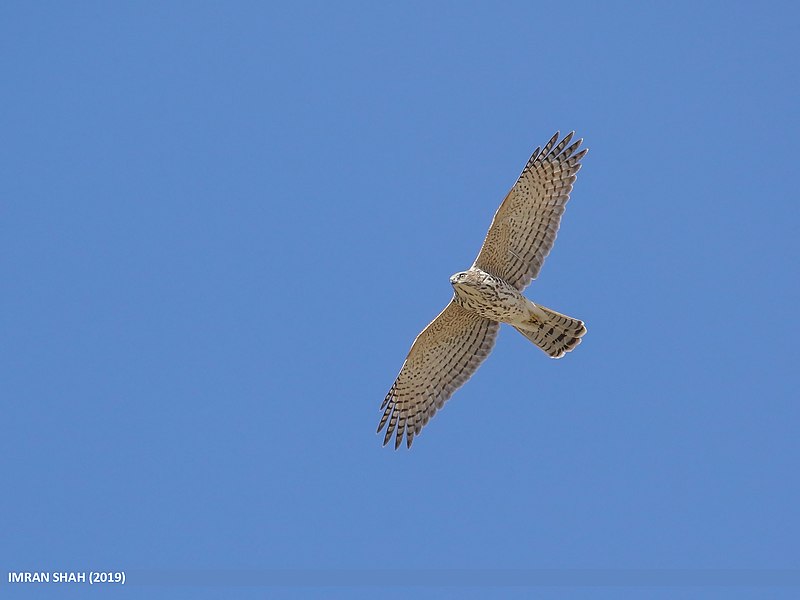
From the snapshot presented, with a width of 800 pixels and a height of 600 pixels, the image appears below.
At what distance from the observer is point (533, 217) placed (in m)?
17.3

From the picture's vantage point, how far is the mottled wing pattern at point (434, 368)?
17.8 metres

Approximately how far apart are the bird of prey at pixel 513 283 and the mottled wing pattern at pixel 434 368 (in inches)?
0.5

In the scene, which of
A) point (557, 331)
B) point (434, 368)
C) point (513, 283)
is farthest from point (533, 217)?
point (434, 368)

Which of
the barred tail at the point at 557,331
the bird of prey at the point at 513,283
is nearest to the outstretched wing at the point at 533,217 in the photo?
the bird of prey at the point at 513,283

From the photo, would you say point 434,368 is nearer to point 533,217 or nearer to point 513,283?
point 513,283

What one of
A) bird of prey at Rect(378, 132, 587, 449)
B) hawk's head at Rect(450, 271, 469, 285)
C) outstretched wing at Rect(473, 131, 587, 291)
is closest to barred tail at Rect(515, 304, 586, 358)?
bird of prey at Rect(378, 132, 587, 449)

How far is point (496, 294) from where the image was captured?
56.0 feet

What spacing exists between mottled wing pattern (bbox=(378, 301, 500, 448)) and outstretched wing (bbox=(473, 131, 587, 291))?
2.65ft

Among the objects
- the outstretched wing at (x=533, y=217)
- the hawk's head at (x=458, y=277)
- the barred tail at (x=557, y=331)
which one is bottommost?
the barred tail at (x=557, y=331)

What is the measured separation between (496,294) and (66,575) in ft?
20.9

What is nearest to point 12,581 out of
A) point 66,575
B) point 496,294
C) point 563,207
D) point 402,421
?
point 66,575

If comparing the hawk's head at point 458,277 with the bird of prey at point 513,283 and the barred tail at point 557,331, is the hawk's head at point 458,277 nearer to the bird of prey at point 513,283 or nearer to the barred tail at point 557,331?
the bird of prey at point 513,283

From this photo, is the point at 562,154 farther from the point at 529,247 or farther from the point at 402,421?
the point at 402,421

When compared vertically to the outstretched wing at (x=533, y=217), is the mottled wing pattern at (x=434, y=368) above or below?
below
